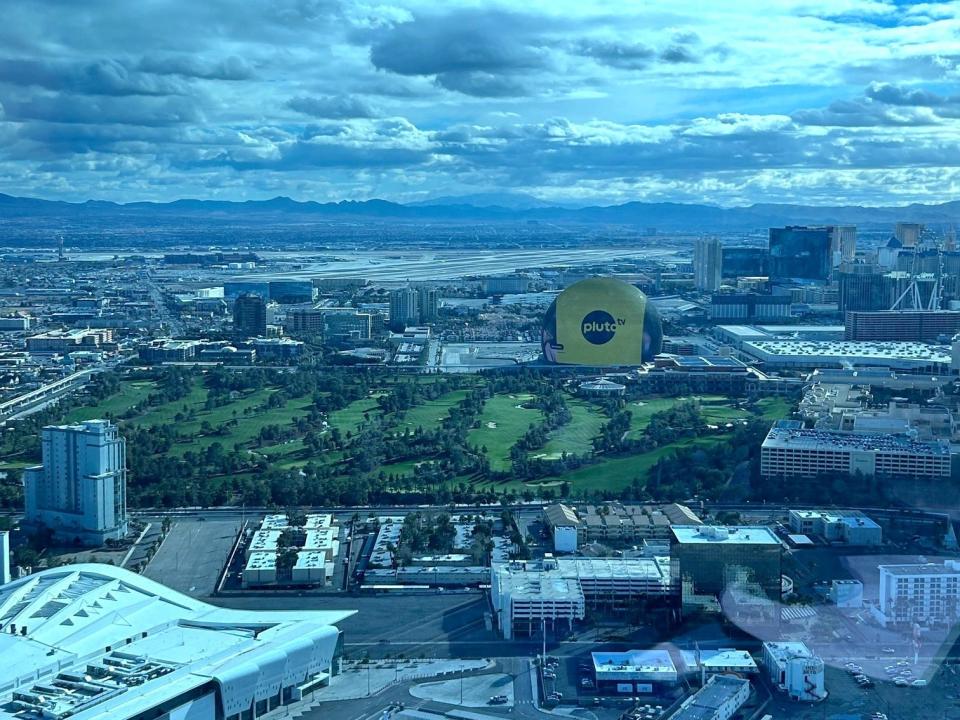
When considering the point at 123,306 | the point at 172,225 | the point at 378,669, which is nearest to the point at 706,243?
the point at 123,306

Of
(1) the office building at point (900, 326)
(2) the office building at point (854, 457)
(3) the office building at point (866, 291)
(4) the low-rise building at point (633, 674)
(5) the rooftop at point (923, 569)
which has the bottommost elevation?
(4) the low-rise building at point (633, 674)

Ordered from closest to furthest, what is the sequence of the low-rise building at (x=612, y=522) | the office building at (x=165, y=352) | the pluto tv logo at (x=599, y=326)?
the low-rise building at (x=612, y=522) < the pluto tv logo at (x=599, y=326) < the office building at (x=165, y=352)

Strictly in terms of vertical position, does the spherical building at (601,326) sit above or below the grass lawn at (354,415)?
above

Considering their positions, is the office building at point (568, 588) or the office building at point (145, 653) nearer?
the office building at point (145, 653)

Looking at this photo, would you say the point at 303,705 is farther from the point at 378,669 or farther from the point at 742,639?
the point at 742,639

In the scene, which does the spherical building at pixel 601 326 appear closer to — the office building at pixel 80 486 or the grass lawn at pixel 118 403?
the grass lawn at pixel 118 403

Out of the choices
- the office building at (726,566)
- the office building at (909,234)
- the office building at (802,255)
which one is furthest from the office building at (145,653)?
the office building at (909,234)

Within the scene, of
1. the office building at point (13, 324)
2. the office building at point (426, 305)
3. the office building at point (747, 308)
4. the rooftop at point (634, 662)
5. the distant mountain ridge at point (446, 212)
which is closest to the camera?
the rooftop at point (634, 662)
